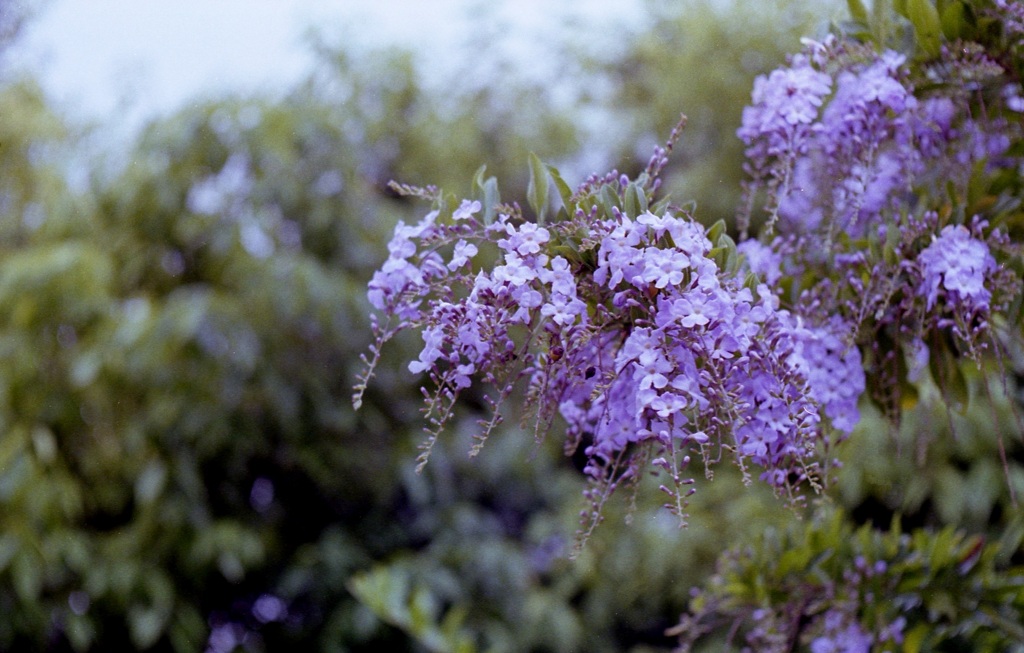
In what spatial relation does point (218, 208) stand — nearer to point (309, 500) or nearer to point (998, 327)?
point (309, 500)

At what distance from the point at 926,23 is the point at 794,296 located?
0.41 meters

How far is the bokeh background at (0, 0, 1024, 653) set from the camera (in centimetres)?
268

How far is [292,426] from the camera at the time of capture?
2.93 metres

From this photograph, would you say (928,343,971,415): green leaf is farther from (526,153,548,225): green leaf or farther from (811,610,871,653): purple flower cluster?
(526,153,548,225): green leaf

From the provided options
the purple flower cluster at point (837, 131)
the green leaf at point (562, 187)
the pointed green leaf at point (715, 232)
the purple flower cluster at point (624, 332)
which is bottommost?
the purple flower cluster at point (624, 332)

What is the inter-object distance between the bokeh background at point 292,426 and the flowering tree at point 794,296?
0.91 meters

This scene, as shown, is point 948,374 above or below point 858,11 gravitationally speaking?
below

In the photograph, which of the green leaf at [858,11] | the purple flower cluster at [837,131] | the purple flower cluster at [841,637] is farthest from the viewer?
the purple flower cluster at [841,637]

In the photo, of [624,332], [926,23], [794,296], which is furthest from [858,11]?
[624,332]

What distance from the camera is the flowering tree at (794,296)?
1.04 metres

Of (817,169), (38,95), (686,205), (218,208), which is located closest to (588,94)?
(218,208)

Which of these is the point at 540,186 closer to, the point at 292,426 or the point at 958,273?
the point at 958,273

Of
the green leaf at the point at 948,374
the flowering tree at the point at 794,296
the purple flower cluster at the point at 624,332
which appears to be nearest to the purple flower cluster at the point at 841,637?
the flowering tree at the point at 794,296

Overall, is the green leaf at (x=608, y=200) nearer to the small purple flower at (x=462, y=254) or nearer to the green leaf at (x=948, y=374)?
the small purple flower at (x=462, y=254)
